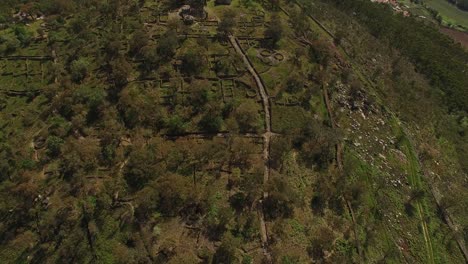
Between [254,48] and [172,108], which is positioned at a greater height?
[254,48]

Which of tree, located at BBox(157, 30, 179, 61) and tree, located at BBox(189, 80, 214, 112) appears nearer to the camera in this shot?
tree, located at BBox(189, 80, 214, 112)

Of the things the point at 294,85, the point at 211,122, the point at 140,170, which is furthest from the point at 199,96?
the point at 294,85

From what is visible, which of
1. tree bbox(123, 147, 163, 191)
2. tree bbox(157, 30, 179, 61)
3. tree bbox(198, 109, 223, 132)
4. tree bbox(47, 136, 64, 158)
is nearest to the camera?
tree bbox(123, 147, 163, 191)

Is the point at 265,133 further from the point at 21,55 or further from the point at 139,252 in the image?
the point at 21,55

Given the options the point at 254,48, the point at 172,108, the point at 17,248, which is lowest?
the point at 17,248

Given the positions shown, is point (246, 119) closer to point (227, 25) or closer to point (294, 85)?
point (294, 85)

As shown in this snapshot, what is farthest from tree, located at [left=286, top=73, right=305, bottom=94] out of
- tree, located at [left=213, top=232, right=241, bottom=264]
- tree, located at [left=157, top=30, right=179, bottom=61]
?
tree, located at [left=213, top=232, right=241, bottom=264]

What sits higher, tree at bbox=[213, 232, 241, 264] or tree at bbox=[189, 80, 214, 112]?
tree at bbox=[189, 80, 214, 112]

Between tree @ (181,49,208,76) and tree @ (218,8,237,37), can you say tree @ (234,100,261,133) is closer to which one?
tree @ (181,49,208,76)

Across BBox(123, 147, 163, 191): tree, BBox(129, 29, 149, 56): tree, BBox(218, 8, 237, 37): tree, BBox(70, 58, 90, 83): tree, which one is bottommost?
BBox(123, 147, 163, 191): tree

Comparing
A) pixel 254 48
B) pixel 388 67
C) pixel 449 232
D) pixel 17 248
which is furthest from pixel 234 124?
pixel 388 67

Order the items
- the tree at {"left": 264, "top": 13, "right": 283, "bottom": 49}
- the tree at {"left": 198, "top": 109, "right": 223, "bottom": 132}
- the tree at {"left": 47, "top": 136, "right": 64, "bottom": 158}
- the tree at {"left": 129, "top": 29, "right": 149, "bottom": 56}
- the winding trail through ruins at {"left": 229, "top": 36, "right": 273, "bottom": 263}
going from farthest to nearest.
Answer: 1. the tree at {"left": 264, "top": 13, "right": 283, "bottom": 49}
2. the tree at {"left": 129, "top": 29, "right": 149, "bottom": 56}
3. the tree at {"left": 198, "top": 109, "right": 223, "bottom": 132}
4. the tree at {"left": 47, "top": 136, "right": 64, "bottom": 158}
5. the winding trail through ruins at {"left": 229, "top": 36, "right": 273, "bottom": 263}
